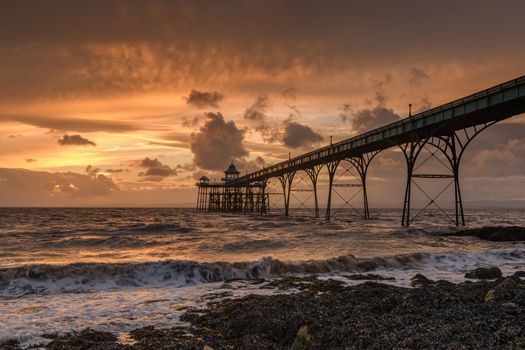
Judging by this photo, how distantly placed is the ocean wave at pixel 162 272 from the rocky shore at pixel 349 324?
16.5 ft

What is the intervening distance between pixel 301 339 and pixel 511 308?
10.8 ft

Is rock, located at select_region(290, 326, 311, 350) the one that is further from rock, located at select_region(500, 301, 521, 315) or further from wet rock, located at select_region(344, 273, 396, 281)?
wet rock, located at select_region(344, 273, 396, 281)

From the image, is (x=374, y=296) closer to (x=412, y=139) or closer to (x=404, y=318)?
(x=404, y=318)

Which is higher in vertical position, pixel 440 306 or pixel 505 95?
pixel 505 95

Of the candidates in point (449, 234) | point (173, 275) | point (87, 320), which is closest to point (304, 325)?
point (87, 320)

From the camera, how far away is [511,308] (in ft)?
21.1

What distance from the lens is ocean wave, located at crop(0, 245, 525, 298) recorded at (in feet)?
41.9

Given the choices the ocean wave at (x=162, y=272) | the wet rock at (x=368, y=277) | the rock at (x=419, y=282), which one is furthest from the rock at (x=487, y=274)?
the ocean wave at (x=162, y=272)

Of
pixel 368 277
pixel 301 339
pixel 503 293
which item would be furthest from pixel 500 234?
pixel 301 339

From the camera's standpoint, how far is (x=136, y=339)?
275 inches

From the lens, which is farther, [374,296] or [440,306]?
[374,296]

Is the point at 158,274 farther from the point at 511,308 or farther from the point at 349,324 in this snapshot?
the point at 511,308

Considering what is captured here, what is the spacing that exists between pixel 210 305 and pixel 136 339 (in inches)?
98.2

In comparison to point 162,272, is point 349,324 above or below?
above
